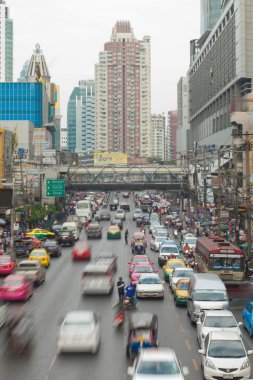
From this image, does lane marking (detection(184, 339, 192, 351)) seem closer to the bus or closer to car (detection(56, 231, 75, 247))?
the bus

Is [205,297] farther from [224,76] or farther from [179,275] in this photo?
[224,76]

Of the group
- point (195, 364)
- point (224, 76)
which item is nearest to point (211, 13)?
point (224, 76)

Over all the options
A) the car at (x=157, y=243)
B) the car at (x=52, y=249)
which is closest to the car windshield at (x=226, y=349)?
the car at (x=52, y=249)

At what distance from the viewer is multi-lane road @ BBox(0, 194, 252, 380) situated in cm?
1720

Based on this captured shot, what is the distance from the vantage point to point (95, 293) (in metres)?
32.2

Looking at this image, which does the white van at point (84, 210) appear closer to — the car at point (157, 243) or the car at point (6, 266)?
the car at point (157, 243)

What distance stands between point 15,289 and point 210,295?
9.34 m

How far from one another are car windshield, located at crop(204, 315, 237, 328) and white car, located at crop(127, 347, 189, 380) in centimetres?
513

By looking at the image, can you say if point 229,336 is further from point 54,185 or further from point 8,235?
point 54,185

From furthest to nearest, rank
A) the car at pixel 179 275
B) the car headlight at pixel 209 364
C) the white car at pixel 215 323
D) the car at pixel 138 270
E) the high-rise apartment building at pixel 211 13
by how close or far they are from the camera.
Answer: the high-rise apartment building at pixel 211 13
the car at pixel 138 270
the car at pixel 179 275
the white car at pixel 215 323
the car headlight at pixel 209 364

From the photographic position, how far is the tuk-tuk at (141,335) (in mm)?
18047

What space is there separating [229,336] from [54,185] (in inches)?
2590

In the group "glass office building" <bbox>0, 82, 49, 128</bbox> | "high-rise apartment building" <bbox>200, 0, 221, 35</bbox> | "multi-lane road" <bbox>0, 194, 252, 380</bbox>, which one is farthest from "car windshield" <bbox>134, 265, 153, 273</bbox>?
"high-rise apartment building" <bbox>200, 0, 221, 35</bbox>

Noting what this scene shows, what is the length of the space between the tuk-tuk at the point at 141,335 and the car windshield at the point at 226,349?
2133mm
